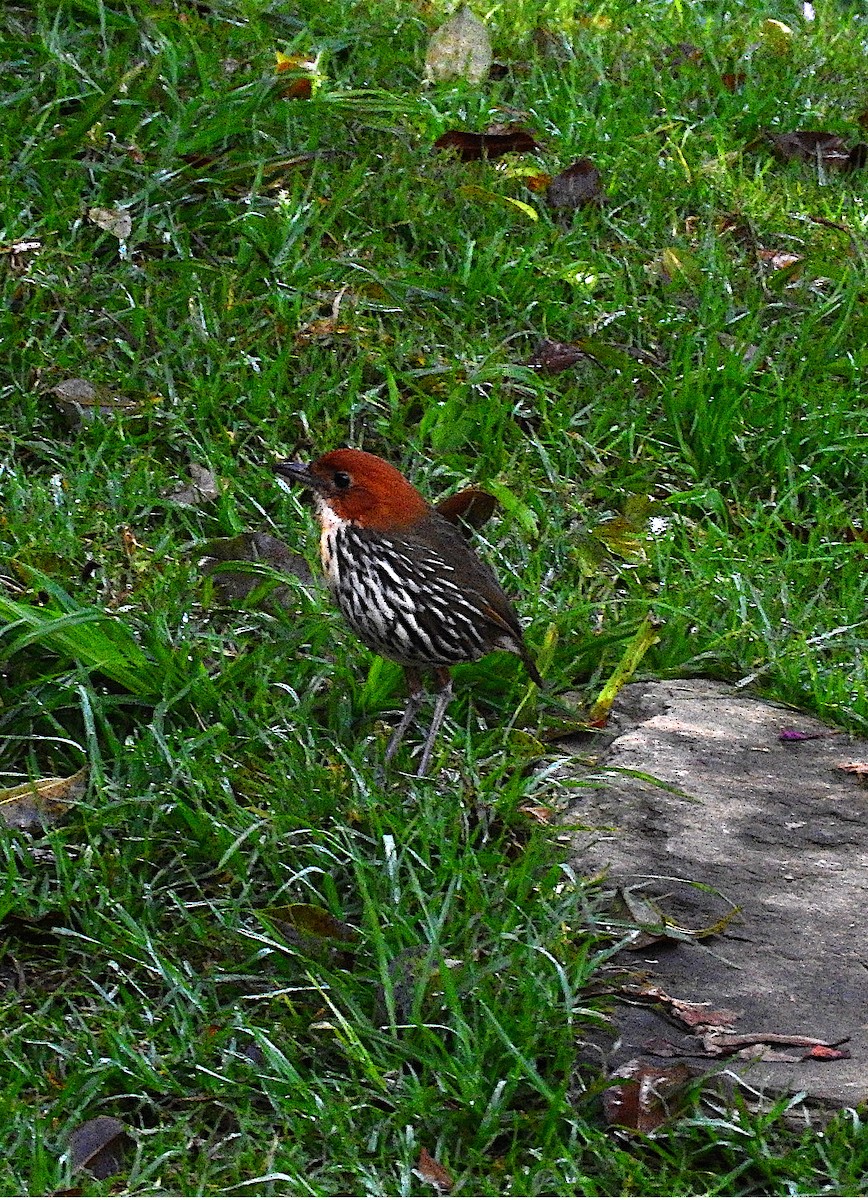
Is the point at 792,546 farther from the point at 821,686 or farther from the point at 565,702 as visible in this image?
Result: the point at 565,702

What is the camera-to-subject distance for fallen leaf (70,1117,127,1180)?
3.41 metres

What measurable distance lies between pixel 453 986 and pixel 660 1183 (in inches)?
22.6

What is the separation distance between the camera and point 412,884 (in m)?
3.89

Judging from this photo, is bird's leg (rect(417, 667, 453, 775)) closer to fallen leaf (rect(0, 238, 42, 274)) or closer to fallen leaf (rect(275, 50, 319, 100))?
fallen leaf (rect(0, 238, 42, 274))

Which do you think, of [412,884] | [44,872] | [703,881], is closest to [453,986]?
[412,884]

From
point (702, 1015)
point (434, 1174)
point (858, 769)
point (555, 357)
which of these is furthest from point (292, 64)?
point (434, 1174)

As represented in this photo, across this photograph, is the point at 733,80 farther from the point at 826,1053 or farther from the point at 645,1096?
the point at 645,1096

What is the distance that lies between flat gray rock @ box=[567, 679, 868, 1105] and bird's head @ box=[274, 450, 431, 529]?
797 mm

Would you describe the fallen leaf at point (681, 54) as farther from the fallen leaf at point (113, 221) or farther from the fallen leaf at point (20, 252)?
the fallen leaf at point (20, 252)

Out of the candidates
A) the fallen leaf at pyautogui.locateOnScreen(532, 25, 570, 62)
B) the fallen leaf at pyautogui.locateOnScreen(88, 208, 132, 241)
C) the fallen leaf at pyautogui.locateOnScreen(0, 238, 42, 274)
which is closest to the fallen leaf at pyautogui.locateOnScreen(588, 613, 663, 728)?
the fallen leaf at pyautogui.locateOnScreen(88, 208, 132, 241)

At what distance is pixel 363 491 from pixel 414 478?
0.94m

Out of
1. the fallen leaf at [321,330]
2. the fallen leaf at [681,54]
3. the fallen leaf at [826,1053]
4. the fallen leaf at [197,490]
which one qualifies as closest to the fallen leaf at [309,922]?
the fallen leaf at [826,1053]

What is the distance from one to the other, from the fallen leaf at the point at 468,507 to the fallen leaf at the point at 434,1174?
2308 mm

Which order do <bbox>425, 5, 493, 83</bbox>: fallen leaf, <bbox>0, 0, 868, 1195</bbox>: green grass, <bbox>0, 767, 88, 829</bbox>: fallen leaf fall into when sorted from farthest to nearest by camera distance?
<bbox>425, 5, 493, 83</bbox>: fallen leaf < <bbox>0, 767, 88, 829</bbox>: fallen leaf < <bbox>0, 0, 868, 1195</bbox>: green grass
